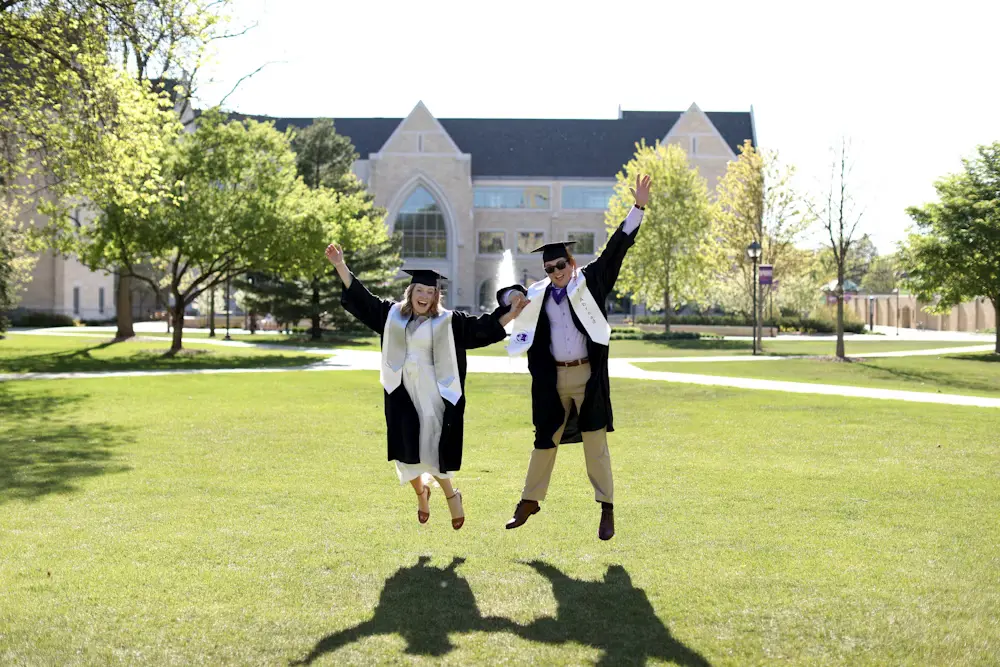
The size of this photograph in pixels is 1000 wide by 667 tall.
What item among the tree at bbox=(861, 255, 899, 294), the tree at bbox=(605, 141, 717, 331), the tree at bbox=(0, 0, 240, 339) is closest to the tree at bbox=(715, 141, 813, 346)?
the tree at bbox=(605, 141, 717, 331)

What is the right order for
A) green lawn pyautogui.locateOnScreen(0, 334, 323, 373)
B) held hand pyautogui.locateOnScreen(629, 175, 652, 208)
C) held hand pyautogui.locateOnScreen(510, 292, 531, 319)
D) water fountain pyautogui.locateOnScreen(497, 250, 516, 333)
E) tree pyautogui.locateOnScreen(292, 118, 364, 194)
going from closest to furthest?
held hand pyautogui.locateOnScreen(510, 292, 531, 319)
held hand pyautogui.locateOnScreen(629, 175, 652, 208)
green lawn pyautogui.locateOnScreen(0, 334, 323, 373)
tree pyautogui.locateOnScreen(292, 118, 364, 194)
water fountain pyautogui.locateOnScreen(497, 250, 516, 333)

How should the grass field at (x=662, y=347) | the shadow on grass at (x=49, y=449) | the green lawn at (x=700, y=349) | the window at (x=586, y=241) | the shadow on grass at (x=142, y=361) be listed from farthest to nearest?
the window at (x=586, y=241) < the grass field at (x=662, y=347) < the green lawn at (x=700, y=349) < the shadow on grass at (x=142, y=361) < the shadow on grass at (x=49, y=449)

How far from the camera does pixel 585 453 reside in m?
6.87

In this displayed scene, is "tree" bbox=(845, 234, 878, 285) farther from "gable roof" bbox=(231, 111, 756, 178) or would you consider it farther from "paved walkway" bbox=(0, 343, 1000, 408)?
"paved walkway" bbox=(0, 343, 1000, 408)

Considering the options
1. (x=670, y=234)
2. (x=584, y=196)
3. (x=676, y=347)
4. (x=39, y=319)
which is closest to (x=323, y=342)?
(x=676, y=347)

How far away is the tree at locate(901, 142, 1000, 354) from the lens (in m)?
32.0

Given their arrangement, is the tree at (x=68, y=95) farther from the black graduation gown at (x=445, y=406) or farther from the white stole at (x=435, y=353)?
the white stole at (x=435, y=353)

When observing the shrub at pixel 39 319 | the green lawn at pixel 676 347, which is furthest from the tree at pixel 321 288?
the shrub at pixel 39 319

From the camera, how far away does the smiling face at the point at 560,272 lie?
22.2 feet

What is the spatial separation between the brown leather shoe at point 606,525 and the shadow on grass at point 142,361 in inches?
796

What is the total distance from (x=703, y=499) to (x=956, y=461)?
3798 mm

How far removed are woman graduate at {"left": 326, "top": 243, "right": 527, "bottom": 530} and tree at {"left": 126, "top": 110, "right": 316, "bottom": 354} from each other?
22.4 meters

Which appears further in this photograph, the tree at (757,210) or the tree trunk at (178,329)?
the tree at (757,210)

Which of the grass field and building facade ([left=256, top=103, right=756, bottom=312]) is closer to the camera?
the grass field
